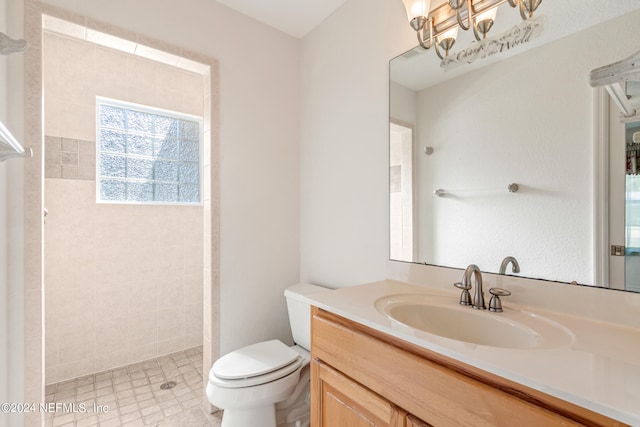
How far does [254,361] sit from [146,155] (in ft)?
6.63

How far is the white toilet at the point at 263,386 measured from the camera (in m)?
1.34

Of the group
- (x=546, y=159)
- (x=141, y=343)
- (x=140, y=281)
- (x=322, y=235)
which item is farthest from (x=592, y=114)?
(x=141, y=343)

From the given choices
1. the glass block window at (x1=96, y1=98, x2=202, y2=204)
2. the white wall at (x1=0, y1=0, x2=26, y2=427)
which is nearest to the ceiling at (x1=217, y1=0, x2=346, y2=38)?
the white wall at (x1=0, y1=0, x2=26, y2=427)

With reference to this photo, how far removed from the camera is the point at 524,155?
102 centimetres

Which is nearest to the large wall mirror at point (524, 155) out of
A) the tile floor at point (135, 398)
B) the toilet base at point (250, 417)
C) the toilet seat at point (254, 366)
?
the toilet seat at point (254, 366)

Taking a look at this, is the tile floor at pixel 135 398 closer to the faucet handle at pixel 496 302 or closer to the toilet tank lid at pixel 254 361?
the toilet tank lid at pixel 254 361

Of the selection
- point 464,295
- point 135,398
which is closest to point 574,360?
point 464,295

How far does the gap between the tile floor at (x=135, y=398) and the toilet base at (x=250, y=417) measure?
0.35 metres

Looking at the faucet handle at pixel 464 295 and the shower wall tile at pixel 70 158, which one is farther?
the shower wall tile at pixel 70 158

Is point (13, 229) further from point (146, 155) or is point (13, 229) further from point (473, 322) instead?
point (473, 322)

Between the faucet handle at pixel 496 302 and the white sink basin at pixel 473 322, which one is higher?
the faucet handle at pixel 496 302

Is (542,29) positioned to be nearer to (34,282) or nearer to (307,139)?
(307,139)

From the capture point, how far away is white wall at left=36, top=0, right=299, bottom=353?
1733 mm

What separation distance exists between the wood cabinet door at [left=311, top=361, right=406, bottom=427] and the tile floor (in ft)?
3.20
